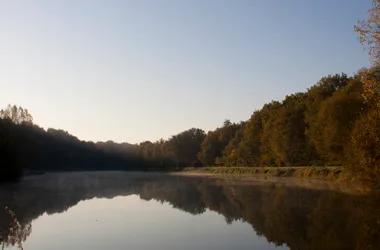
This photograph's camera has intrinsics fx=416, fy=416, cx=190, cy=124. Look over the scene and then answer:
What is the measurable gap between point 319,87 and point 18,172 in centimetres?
4594

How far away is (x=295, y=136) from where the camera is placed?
6612cm

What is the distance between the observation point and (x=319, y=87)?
6291 centimetres

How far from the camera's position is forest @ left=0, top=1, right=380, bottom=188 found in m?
26.7

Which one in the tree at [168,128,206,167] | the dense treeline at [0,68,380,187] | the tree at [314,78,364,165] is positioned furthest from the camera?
the tree at [168,128,206,167]

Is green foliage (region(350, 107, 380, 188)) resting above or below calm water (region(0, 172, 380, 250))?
above

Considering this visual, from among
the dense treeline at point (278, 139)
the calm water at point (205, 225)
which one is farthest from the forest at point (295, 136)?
the calm water at point (205, 225)

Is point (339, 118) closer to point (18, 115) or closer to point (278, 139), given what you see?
point (278, 139)

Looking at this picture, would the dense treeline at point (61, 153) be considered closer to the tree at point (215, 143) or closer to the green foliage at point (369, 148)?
the tree at point (215, 143)

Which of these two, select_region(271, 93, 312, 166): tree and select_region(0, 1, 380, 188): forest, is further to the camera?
select_region(271, 93, 312, 166): tree

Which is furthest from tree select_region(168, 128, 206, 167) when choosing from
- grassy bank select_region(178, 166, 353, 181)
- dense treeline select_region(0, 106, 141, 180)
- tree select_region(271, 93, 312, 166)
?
tree select_region(271, 93, 312, 166)

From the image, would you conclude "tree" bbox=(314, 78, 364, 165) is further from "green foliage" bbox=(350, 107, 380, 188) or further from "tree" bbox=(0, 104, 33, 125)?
"tree" bbox=(0, 104, 33, 125)

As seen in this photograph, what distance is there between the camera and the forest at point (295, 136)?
2670cm

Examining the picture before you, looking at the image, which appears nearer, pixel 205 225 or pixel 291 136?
pixel 205 225

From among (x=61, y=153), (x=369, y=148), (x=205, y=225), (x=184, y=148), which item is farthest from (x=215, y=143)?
(x=205, y=225)
